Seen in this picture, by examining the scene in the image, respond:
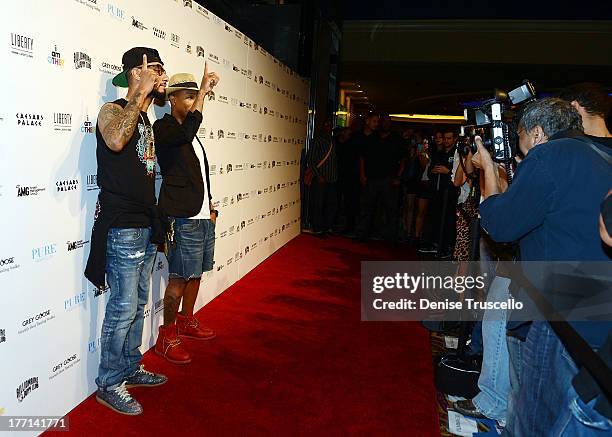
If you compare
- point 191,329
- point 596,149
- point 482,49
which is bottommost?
point 191,329

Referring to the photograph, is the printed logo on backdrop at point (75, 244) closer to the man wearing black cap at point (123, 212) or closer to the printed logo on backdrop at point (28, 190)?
the man wearing black cap at point (123, 212)

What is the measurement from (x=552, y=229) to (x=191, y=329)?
269 cm

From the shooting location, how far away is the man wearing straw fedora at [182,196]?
3088 mm

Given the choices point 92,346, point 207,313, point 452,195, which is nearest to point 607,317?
point 92,346

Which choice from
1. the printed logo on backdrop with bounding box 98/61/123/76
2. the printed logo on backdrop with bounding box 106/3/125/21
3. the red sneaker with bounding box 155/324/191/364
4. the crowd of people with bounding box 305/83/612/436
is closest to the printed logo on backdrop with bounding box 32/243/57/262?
Result: the printed logo on backdrop with bounding box 98/61/123/76

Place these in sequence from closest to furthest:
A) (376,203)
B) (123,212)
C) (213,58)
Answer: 1. (123,212)
2. (213,58)
3. (376,203)

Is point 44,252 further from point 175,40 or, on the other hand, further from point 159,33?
point 175,40

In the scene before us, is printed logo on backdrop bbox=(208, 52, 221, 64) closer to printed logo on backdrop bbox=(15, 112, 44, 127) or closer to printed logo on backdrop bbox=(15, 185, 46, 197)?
printed logo on backdrop bbox=(15, 112, 44, 127)

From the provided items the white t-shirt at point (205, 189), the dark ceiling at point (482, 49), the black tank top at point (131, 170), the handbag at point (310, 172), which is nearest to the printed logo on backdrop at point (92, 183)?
the black tank top at point (131, 170)

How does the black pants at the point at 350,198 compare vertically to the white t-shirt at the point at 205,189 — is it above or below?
below

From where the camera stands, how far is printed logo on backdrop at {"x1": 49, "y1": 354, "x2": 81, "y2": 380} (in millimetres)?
2466

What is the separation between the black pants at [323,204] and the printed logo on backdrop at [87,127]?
17.7 feet

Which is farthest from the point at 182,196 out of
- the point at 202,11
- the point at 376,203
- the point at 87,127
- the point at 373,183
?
the point at 376,203

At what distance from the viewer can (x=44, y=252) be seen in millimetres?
2355
